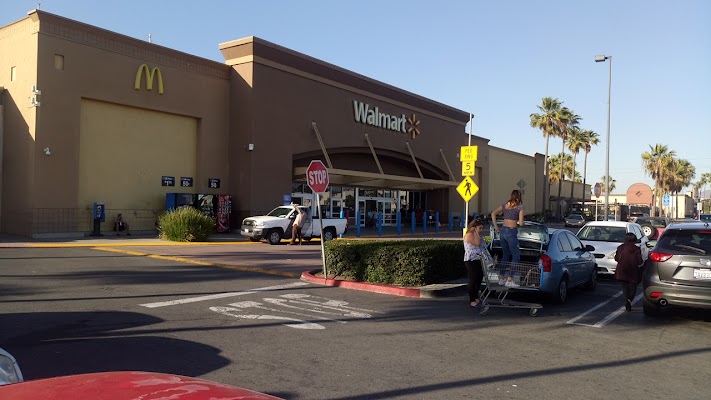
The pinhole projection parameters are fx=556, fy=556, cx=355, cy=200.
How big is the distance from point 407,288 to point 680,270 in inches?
186

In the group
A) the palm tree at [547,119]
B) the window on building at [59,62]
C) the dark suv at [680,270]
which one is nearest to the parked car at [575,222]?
the palm tree at [547,119]

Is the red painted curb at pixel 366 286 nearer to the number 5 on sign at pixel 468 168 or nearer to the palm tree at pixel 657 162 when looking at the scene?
the number 5 on sign at pixel 468 168

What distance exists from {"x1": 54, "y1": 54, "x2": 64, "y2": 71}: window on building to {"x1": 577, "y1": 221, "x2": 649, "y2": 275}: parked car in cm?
2026

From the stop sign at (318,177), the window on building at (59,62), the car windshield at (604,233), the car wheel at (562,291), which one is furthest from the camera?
the window on building at (59,62)

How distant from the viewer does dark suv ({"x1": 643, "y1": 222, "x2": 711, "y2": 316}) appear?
821 cm

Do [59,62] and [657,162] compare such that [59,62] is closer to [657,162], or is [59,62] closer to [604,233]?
[604,233]

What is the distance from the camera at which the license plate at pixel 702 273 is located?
8166 millimetres

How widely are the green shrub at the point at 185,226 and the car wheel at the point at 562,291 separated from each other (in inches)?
631

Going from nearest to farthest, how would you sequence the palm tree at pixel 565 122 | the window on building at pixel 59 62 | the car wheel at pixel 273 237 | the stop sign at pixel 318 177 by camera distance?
the stop sign at pixel 318 177
the window on building at pixel 59 62
the car wheel at pixel 273 237
the palm tree at pixel 565 122

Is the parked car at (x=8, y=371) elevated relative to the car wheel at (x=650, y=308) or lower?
elevated

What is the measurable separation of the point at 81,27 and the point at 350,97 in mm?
16070

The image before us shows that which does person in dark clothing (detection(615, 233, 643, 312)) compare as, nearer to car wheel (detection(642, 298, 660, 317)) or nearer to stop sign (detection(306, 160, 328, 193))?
car wheel (detection(642, 298, 660, 317))

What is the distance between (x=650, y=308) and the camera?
9.12 m

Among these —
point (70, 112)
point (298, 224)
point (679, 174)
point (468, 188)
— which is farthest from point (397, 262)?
point (679, 174)
